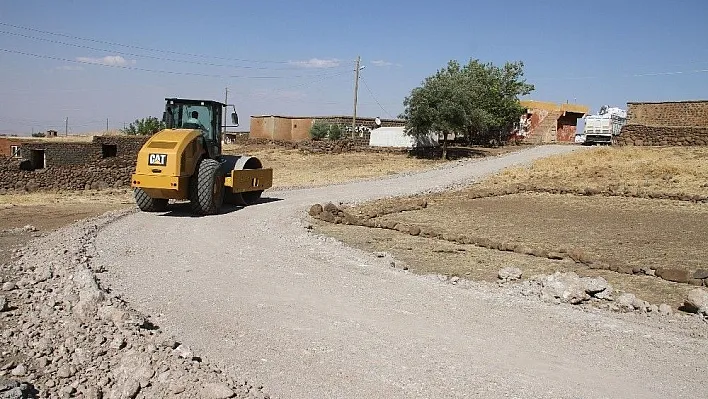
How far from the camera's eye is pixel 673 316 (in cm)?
782

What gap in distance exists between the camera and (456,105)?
3697cm

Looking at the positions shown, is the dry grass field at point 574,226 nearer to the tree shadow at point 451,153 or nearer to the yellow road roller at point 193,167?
the yellow road roller at point 193,167

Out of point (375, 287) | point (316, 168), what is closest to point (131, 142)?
point (316, 168)

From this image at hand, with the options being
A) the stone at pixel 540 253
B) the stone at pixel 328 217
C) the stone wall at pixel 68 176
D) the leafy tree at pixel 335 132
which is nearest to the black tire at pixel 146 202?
the stone at pixel 328 217

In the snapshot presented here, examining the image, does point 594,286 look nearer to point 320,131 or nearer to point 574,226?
point 574,226

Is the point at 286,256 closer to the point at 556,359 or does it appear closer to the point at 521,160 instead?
the point at 556,359

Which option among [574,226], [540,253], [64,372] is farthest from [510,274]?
[574,226]

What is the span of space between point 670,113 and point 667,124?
2.20ft

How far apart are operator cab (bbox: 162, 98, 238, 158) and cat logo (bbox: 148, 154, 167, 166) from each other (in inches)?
93.9

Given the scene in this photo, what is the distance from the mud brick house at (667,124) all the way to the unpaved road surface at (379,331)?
27.2 m

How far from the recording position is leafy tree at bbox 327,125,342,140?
4945cm

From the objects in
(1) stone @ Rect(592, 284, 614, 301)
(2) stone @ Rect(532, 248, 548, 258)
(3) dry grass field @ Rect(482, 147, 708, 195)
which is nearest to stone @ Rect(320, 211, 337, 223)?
(2) stone @ Rect(532, 248, 548, 258)

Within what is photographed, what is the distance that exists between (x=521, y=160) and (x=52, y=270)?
29197 millimetres

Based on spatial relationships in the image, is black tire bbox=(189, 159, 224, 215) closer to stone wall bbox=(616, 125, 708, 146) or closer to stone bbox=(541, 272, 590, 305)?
stone bbox=(541, 272, 590, 305)
